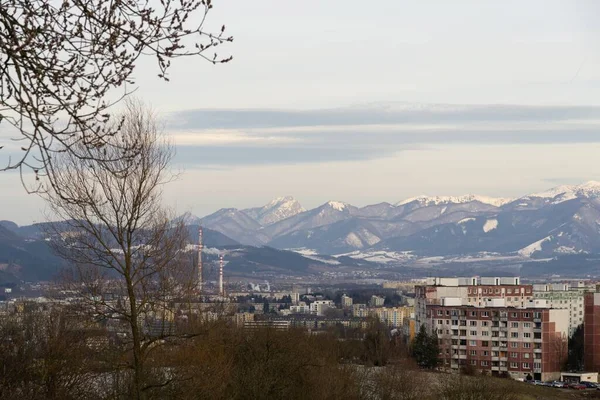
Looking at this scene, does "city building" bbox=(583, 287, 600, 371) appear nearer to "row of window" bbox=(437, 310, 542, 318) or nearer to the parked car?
"row of window" bbox=(437, 310, 542, 318)

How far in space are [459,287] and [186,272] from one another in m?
61.4

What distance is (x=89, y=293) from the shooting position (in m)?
15.4

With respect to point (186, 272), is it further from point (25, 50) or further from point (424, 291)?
point (424, 291)

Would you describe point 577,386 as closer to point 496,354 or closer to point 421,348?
point 421,348

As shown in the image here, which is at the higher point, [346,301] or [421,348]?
[346,301]

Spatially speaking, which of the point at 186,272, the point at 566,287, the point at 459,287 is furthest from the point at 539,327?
the point at 186,272

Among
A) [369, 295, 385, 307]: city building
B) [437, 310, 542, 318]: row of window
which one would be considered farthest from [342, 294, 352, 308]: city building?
[437, 310, 542, 318]: row of window

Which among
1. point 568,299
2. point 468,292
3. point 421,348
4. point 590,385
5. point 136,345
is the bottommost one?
point 590,385

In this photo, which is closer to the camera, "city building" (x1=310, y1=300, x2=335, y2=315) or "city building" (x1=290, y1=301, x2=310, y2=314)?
"city building" (x1=290, y1=301, x2=310, y2=314)

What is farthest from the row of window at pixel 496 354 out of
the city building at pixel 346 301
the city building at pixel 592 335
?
the city building at pixel 346 301

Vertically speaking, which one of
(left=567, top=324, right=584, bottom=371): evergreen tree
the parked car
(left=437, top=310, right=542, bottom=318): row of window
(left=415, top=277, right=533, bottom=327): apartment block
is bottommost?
the parked car

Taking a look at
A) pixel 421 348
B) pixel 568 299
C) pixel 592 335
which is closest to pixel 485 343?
pixel 592 335

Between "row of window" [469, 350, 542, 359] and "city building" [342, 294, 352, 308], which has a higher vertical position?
"city building" [342, 294, 352, 308]

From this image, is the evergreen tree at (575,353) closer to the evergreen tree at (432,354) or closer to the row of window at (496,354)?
the row of window at (496,354)
